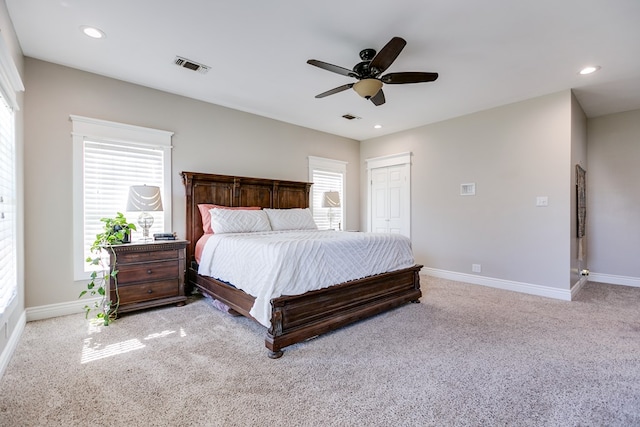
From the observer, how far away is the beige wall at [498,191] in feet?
12.7

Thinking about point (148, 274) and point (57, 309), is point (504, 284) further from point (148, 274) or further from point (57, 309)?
point (57, 309)

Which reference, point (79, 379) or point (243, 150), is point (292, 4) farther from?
point (79, 379)

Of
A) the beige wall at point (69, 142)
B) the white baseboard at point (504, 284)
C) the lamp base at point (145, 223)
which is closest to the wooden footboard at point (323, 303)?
the lamp base at point (145, 223)

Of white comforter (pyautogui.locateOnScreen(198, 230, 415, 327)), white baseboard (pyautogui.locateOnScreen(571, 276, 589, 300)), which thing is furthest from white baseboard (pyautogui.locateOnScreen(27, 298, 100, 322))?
white baseboard (pyautogui.locateOnScreen(571, 276, 589, 300))

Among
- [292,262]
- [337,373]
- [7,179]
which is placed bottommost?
[337,373]

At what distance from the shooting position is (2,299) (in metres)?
2.06

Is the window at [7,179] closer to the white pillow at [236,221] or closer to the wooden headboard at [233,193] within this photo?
the wooden headboard at [233,193]

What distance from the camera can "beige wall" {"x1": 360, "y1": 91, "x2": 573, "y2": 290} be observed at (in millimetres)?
3857

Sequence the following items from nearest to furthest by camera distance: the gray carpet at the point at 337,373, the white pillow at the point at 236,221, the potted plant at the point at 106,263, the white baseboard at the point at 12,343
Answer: the gray carpet at the point at 337,373 → the white baseboard at the point at 12,343 → the potted plant at the point at 106,263 → the white pillow at the point at 236,221

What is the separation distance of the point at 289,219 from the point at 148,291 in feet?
6.47

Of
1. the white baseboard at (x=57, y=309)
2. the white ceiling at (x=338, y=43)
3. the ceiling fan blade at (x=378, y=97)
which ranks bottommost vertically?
the white baseboard at (x=57, y=309)

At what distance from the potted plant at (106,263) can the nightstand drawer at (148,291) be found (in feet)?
0.27

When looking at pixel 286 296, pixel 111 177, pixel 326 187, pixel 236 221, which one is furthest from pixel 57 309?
pixel 326 187

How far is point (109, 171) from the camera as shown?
3.47 meters
